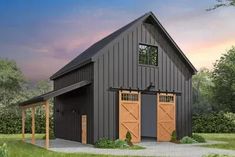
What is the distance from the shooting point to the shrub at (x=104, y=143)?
1868cm

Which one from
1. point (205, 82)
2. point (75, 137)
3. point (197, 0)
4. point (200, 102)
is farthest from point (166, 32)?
point (205, 82)

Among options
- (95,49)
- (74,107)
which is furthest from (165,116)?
(95,49)

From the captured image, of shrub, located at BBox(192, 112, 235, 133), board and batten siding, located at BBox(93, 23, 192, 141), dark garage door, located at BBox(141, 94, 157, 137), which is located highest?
board and batten siding, located at BBox(93, 23, 192, 141)

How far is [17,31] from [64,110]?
7.07 m

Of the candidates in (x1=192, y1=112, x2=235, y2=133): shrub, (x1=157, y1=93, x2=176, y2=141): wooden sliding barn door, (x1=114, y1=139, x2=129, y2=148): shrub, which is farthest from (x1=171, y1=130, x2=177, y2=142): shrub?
Answer: (x1=192, y1=112, x2=235, y2=133): shrub

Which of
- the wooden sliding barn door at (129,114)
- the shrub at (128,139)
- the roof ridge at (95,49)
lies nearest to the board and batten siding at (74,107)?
the roof ridge at (95,49)

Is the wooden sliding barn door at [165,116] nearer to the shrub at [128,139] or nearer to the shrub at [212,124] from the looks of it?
the shrub at [128,139]

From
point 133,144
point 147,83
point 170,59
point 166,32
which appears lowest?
point 133,144

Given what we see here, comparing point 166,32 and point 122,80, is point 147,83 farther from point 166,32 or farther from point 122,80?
point 166,32

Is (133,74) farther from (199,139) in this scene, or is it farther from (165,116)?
(199,139)

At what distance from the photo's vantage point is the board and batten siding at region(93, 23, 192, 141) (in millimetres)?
19969

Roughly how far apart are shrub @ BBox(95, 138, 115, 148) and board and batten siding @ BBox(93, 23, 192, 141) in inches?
15.1

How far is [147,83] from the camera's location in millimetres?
21781

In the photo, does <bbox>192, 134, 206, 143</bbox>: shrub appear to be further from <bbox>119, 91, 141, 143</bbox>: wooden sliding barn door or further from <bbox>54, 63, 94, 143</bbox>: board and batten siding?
<bbox>54, 63, 94, 143</bbox>: board and batten siding
